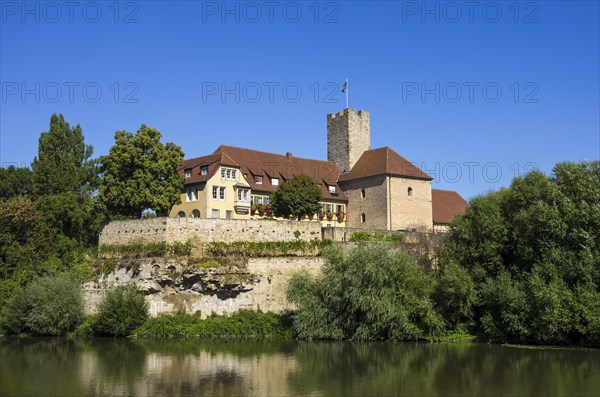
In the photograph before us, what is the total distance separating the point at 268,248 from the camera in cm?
4559

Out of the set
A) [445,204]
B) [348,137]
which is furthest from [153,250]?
[445,204]

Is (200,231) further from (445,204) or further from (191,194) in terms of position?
(445,204)

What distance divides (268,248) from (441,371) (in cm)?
2021

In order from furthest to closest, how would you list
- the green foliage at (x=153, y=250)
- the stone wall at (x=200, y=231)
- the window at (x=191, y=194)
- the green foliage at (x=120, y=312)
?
1. the window at (x=191, y=194)
2. the stone wall at (x=200, y=231)
3. the green foliage at (x=153, y=250)
4. the green foliage at (x=120, y=312)

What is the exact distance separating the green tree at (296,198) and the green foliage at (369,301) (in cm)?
1121

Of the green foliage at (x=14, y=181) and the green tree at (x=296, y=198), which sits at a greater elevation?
the green foliage at (x=14, y=181)

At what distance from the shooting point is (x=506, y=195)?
40.3 meters

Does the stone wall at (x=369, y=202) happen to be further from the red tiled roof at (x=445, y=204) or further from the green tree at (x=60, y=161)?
the green tree at (x=60, y=161)

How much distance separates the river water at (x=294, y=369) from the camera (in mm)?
23750

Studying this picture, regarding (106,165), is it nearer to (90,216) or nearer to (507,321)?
(90,216)

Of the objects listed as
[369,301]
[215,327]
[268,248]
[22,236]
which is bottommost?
[215,327]

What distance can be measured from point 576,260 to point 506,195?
666 cm

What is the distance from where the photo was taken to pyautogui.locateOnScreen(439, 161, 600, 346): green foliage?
33969mm

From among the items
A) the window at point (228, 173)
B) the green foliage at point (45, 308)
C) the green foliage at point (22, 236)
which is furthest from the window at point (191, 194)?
the green foliage at point (45, 308)
